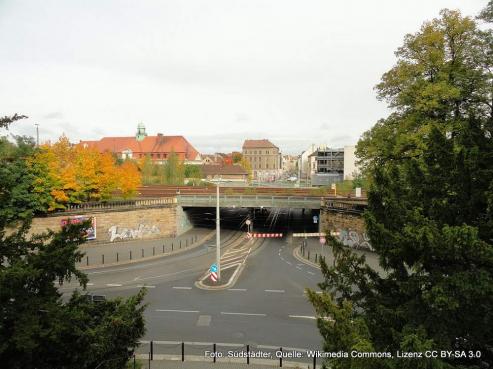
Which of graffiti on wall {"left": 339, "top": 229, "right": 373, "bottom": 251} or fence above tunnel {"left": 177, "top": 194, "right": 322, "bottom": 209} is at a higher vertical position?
fence above tunnel {"left": 177, "top": 194, "right": 322, "bottom": 209}

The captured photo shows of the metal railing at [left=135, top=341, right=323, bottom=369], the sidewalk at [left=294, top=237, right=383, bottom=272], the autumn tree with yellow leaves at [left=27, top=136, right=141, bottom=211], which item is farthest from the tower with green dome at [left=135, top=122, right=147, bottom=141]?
the metal railing at [left=135, top=341, right=323, bottom=369]

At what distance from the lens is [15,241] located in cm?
766

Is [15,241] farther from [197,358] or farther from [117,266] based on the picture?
[117,266]

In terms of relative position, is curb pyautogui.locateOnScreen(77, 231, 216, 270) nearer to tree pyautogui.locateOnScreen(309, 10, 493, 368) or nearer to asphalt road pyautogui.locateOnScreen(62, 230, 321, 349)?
asphalt road pyautogui.locateOnScreen(62, 230, 321, 349)

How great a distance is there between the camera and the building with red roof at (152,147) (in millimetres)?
111750

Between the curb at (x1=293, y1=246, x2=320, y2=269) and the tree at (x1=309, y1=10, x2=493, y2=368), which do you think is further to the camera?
the curb at (x1=293, y1=246, x2=320, y2=269)

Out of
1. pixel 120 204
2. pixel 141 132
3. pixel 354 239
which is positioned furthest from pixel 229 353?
pixel 141 132

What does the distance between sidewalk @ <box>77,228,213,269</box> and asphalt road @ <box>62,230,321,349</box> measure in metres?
2.11

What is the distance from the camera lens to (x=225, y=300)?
1984 cm

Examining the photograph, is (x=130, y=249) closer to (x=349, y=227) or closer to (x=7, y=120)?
(x=349, y=227)

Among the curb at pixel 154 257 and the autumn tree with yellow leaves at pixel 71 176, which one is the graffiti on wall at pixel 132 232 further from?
the curb at pixel 154 257

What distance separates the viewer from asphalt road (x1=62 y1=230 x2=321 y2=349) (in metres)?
15.6

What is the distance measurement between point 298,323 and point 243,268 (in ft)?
34.4

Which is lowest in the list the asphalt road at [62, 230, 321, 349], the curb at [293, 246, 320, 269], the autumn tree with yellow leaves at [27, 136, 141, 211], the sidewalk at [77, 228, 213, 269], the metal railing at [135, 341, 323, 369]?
the metal railing at [135, 341, 323, 369]
